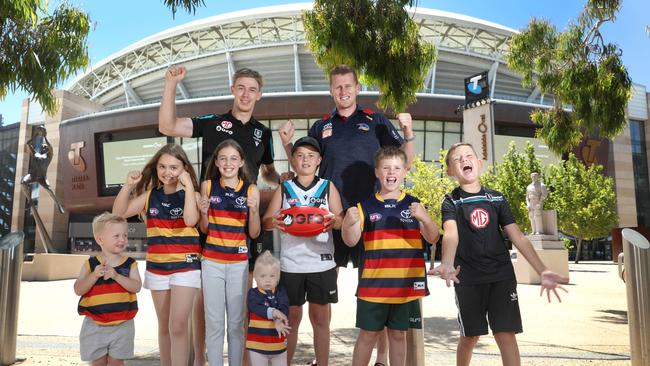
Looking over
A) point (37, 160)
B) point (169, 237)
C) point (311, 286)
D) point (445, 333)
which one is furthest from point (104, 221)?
point (37, 160)

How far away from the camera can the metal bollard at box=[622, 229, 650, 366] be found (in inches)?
164

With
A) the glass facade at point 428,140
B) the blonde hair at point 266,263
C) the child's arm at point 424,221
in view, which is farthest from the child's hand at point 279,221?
the glass facade at point 428,140

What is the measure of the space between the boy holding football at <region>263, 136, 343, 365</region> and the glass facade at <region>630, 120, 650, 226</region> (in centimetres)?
6265

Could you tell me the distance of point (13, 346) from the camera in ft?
17.3

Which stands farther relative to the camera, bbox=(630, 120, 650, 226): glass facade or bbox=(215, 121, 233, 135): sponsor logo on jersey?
bbox=(630, 120, 650, 226): glass facade

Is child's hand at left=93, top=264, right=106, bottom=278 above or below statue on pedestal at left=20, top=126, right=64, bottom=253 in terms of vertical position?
below

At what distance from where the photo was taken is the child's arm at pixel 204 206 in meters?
3.67

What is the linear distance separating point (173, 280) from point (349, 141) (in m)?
1.80

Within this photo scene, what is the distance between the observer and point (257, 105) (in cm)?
3725

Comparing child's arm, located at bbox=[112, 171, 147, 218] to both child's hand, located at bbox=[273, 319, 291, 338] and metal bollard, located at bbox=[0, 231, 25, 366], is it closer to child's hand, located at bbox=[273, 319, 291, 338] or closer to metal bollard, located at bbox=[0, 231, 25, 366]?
child's hand, located at bbox=[273, 319, 291, 338]

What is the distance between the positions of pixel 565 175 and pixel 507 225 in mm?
38340

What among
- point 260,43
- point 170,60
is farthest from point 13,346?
point 170,60

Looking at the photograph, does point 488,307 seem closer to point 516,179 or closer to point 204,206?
point 204,206

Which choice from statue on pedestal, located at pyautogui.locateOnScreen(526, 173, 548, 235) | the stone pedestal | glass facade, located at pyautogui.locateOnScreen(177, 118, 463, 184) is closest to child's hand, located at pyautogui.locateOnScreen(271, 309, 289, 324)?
the stone pedestal
